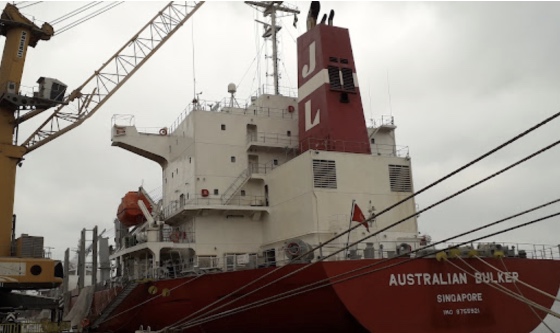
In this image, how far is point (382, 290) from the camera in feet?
44.2

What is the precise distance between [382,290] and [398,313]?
696 mm

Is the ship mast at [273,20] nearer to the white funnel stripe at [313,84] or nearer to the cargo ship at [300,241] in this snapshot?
the cargo ship at [300,241]

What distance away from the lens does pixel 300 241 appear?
48.2 feet

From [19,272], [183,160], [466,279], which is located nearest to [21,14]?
[183,160]

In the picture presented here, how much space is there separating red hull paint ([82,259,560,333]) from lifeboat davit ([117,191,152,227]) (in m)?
6.98

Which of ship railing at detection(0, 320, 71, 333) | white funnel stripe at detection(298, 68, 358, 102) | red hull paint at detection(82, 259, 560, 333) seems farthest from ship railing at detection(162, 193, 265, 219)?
ship railing at detection(0, 320, 71, 333)

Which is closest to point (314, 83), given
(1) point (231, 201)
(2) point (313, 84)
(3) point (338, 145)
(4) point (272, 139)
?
(2) point (313, 84)

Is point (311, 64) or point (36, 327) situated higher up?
point (311, 64)

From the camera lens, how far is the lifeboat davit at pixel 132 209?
2231 cm

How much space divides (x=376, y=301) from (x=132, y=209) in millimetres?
12205

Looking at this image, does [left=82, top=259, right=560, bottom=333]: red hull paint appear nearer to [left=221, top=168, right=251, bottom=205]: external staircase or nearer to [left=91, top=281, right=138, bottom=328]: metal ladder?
[left=91, top=281, right=138, bottom=328]: metal ladder

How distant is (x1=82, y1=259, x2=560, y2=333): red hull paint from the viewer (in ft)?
43.8

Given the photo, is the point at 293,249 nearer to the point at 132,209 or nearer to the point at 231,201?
the point at 231,201

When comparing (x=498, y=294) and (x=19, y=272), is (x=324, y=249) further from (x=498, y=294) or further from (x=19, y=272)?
(x=19, y=272)
